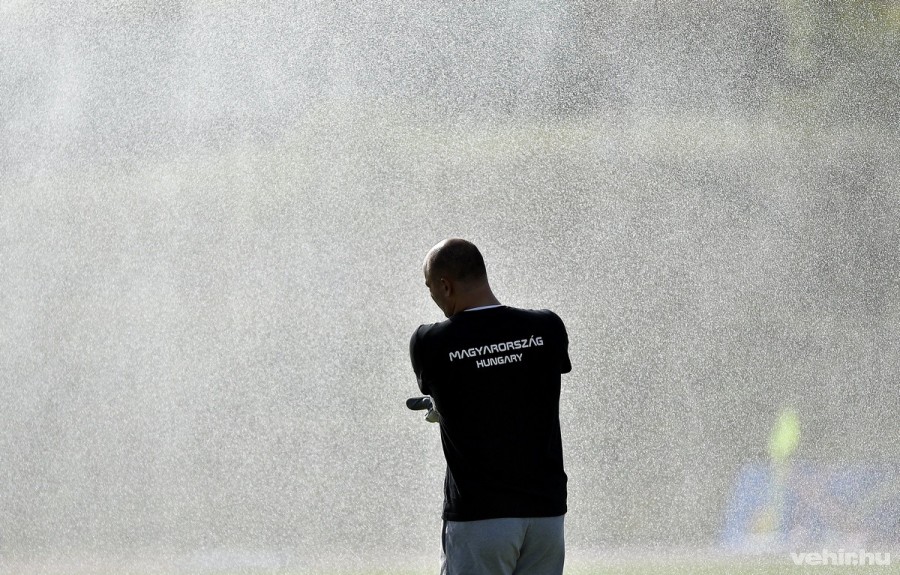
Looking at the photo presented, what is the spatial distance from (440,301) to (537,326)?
27 cm

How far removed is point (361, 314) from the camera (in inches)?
282

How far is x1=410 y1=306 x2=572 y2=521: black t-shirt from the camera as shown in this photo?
2.88 meters

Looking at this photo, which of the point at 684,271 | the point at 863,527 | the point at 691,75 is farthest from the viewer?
the point at 691,75

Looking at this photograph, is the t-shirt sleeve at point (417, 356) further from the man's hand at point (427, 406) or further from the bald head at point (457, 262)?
the bald head at point (457, 262)

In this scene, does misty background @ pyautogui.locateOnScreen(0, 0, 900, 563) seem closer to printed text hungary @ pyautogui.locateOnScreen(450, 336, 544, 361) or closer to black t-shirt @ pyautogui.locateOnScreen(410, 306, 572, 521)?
black t-shirt @ pyautogui.locateOnScreen(410, 306, 572, 521)

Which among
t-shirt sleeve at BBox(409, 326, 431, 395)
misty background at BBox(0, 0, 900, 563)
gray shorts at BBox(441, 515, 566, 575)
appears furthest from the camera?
misty background at BBox(0, 0, 900, 563)

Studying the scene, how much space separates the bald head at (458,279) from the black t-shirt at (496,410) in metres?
0.05

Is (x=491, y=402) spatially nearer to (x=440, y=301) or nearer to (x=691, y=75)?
(x=440, y=301)

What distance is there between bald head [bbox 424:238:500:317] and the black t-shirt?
0.05 m

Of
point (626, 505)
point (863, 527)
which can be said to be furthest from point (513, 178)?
point (863, 527)

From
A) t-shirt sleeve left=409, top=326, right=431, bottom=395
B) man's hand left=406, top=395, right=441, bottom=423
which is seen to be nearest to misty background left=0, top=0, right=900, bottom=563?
man's hand left=406, top=395, right=441, bottom=423

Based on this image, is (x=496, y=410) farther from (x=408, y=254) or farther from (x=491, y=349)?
(x=408, y=254)

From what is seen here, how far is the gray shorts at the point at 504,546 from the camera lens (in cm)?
287

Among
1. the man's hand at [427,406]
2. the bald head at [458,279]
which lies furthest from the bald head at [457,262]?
the man's hand at [427,406]
